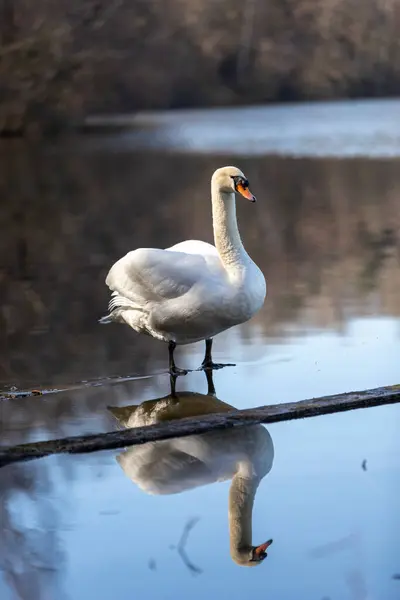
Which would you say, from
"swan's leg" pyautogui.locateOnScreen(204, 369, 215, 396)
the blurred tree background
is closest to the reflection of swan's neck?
"swan's leg" pyautogui.locateOnScreen(204, 369, 215, 396)

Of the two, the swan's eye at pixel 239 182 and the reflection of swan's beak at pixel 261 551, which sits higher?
the swan's eye at pixel 239 182

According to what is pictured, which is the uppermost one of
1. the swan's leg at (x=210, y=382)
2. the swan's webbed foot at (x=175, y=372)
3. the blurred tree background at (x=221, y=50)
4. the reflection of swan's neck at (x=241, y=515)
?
the blurred tree background at (x=221, y=50)

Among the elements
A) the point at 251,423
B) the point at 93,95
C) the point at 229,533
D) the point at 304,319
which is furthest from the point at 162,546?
the point at 93,95

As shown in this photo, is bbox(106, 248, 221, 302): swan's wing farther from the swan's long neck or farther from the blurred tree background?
the blurred tree background

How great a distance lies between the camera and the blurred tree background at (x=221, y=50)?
115 ft

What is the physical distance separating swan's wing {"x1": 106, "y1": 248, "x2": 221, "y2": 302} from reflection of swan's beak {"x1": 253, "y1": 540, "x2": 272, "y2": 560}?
7.82 feet

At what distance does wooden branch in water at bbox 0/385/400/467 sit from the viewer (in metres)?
4.99

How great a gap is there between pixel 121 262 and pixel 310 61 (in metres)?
37.0

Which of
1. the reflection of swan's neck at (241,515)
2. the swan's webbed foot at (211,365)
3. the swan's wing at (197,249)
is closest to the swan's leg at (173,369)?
the swan's webbed foot at (211,365)

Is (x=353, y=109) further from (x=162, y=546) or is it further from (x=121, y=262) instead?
(x=162, y=546)

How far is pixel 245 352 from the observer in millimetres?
7004

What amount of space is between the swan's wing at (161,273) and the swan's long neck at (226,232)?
79mm

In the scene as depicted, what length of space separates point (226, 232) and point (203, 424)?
167cm

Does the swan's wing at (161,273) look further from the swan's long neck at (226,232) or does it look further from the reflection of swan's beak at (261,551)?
the reflection of swan's beak at (261,551)
